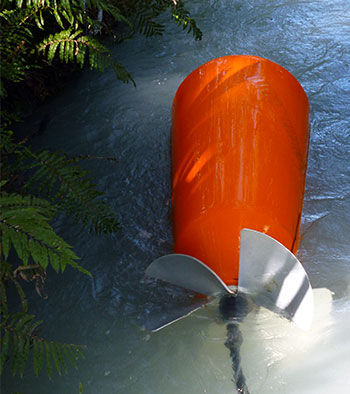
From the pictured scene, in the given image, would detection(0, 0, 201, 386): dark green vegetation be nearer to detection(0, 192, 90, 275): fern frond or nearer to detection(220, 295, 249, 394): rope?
detection(0, 192, 90, 275): fern frond

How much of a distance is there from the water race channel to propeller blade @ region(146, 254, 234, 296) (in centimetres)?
21

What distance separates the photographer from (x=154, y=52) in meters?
3.75

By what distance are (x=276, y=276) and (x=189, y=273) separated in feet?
1.02

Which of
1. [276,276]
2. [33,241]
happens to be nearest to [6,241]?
[33,241]

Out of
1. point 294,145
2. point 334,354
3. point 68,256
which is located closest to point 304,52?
point 294,145

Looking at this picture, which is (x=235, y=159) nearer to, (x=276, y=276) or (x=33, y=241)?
(x=276, y=276)

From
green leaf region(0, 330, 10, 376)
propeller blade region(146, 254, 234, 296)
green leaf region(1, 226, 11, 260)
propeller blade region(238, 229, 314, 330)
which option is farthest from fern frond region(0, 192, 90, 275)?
propeller blade region(238, 229, 314, 330)

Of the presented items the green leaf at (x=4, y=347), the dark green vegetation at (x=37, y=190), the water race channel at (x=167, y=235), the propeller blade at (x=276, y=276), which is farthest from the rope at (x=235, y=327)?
the green leaf at (x=4, y=347)

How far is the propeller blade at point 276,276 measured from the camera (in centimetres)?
168

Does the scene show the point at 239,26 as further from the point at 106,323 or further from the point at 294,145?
the point at 106,323

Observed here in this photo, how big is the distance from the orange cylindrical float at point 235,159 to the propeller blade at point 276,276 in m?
0.15

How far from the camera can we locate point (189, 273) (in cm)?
179

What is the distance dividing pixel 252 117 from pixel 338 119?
1.12 meters

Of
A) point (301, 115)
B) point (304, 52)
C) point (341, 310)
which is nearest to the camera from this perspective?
point (341, 310)
